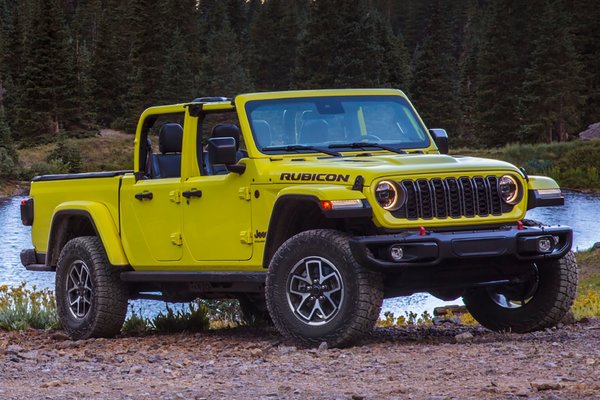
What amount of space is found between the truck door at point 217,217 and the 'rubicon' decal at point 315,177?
1.46 ft

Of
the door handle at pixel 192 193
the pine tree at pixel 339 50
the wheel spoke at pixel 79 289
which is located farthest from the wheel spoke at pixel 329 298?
the pine tree at pixel 339 50

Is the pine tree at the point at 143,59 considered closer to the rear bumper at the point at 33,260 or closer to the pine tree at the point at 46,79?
the pine tree at the point at 46,79

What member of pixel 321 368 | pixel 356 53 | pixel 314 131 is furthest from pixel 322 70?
pixel 321 368

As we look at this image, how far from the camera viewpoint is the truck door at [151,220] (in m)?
10.2

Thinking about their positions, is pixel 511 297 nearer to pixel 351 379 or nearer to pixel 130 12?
pixel 351 379

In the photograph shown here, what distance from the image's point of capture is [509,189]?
29.8ft

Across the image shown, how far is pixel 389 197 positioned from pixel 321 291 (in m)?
0.82

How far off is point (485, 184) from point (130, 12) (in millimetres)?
100852

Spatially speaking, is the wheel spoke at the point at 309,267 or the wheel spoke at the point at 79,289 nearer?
the wheel spoke at the point at 309,267

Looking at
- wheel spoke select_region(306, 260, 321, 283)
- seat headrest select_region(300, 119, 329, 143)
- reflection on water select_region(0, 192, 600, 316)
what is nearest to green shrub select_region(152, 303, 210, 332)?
seat headrest select_region(300, 119, 329, 143)

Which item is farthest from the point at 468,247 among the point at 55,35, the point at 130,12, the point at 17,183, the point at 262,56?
the point at 262,56

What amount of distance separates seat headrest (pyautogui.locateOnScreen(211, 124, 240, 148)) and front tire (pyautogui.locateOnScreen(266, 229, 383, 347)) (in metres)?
1.47

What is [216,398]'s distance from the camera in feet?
21.1

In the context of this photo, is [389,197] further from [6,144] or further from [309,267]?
[6,144]
